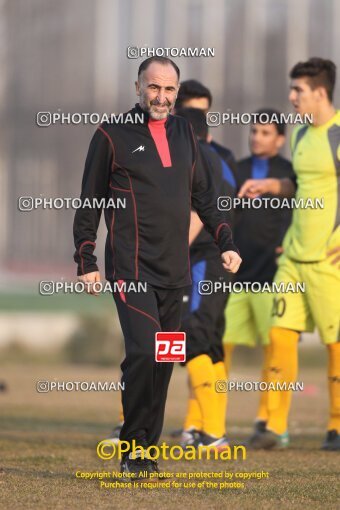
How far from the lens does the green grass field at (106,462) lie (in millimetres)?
6500

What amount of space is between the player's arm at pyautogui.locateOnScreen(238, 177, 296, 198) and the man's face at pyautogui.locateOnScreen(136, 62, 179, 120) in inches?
84.9

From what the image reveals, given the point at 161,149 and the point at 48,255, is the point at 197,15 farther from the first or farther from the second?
the point at 161,149

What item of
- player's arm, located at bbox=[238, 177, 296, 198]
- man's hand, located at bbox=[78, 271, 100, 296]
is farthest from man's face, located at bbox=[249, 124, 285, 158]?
man's hand, located at bbox=[78, 271, 100, 296]

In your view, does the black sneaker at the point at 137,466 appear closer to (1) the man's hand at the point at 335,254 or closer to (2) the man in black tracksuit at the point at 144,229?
(2) the man in black tracksuit at the point at 144,229

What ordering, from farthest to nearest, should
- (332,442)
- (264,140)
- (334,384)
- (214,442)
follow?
(264,140)
(334,384)
(332,442)
(214,442)

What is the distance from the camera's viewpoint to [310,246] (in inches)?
359

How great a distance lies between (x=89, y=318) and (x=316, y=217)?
11.9m

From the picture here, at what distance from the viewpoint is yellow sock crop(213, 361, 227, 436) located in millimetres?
9141

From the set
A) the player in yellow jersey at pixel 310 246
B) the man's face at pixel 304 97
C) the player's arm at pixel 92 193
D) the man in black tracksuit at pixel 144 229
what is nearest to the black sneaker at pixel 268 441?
the player in yellow jersey at pixel 310 246

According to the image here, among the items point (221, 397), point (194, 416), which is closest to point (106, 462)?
point (221, 397)

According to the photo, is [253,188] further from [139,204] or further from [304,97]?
[139,204]

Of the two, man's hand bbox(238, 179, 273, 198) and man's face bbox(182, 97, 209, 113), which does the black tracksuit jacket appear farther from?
man's face bbox(182, 97, 209, 113)

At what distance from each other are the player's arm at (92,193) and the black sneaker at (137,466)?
879 mm

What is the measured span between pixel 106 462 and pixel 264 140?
3.34 meters
